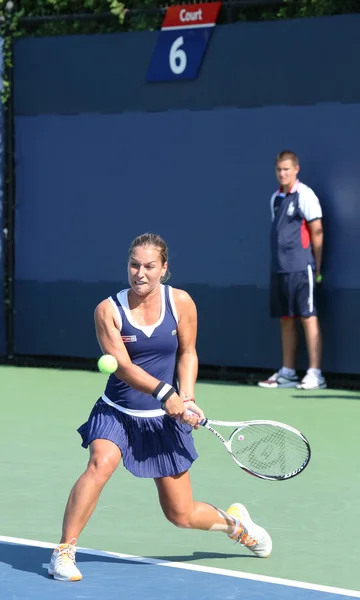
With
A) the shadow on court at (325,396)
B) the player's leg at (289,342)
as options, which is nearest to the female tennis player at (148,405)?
the shadow on court at (325,396)

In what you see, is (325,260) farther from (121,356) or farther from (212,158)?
(121,356)

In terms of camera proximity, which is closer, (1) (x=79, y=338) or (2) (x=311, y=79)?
(2) (x=311, y=79)

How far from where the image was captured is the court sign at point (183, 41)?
11695 millimetres

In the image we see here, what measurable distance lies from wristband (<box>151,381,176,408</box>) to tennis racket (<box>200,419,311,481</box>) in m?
0.27

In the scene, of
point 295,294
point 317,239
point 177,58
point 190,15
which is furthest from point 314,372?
point 190,15

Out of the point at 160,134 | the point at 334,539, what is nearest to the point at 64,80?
the point at 160,134

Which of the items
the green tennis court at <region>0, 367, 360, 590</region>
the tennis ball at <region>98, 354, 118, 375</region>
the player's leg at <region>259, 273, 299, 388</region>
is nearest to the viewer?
the tennis ball at <region>98, 354, 118, 375</region>

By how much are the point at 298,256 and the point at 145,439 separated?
18.6ft

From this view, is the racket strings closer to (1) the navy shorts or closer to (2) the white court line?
(2) the white court line

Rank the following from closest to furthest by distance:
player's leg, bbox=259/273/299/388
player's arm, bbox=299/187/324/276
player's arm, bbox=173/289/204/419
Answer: player's arm, bbox=173/289/204/419, player's arm, bbox=299/187/324/276, player's leg, bbox=259/273/299/388

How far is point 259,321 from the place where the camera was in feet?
38.4

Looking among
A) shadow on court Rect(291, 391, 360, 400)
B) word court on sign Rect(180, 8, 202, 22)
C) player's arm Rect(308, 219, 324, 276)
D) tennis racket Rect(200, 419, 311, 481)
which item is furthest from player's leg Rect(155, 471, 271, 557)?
word court on sign Rect(180, 8, 202, 22)

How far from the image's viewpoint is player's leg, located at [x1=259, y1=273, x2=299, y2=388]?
11273 mm

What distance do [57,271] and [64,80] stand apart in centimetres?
176
